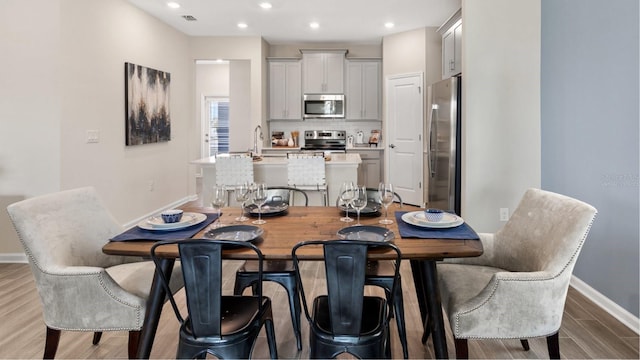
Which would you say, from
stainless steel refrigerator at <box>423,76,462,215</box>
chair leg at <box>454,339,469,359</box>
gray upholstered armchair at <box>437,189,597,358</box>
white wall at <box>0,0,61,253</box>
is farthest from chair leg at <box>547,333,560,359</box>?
white wall at <box>0,0,61,253</box>

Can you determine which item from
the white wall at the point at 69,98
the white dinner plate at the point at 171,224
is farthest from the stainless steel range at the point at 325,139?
the white dinner plate at the point at 171,224

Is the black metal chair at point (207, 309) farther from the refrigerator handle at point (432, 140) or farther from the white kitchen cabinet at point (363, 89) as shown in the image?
the white kitchen cabinet at point (363, 89)

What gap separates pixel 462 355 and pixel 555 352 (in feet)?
1.63

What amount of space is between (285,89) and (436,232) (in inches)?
228

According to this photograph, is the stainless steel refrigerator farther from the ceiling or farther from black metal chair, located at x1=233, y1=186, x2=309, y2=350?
black metal chair, located at x1=233, y1=186, x2=309, y2=350

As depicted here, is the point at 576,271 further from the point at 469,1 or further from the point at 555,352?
the point at 469,1

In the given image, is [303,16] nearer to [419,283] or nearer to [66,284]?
[419,283]

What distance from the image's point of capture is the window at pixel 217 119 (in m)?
10.1

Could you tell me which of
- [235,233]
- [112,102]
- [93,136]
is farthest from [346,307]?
[112,102]

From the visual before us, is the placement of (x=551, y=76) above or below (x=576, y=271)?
above

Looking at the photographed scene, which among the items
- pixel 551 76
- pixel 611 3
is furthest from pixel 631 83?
pixel 551 76

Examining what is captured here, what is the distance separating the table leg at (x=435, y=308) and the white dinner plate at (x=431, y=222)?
0.22 metres

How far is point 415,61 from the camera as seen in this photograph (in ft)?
21.2

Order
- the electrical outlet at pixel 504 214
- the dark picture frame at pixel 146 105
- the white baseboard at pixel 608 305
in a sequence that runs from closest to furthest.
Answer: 1. the white baseboard at pixel 608 305
2. the electrical outlet at pixel 504 214
3. the dark picture frame at pixel 146 105
